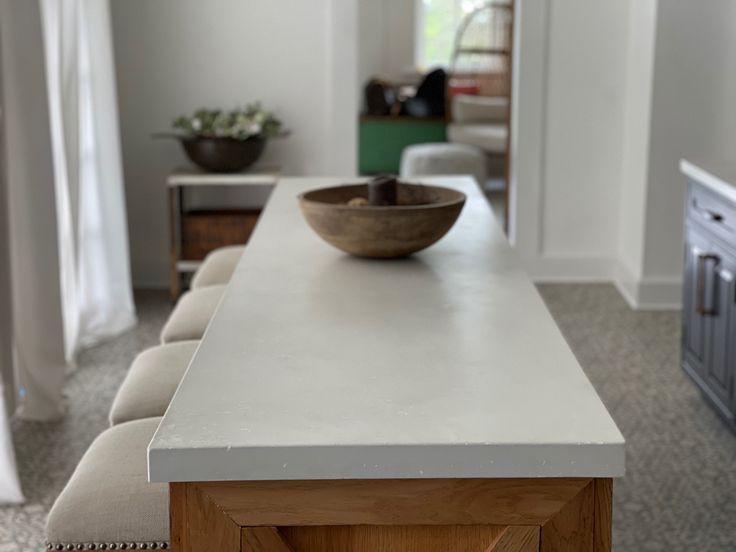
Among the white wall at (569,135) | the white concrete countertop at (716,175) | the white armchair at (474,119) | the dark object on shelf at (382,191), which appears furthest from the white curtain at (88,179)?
the white armchair at (474,119)

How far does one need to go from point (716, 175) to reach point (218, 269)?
180 centimetres

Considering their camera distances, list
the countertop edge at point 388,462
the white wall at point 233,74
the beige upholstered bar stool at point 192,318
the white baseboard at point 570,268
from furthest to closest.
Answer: the white baseboard at point 570,268 < the white wall at point 233,74 < the beige upholstered bar stool at point 192,318 < the countertop edge at point 388,462

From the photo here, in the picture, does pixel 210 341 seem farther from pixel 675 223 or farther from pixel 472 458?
pixel 675 223

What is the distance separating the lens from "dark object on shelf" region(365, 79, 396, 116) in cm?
985

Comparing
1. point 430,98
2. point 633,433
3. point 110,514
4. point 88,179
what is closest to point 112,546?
point 110,514

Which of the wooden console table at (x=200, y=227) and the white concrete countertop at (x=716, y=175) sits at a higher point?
the white concrete countertop at (x=716, y=175)

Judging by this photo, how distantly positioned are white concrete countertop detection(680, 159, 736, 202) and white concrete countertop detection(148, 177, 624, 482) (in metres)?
1.30

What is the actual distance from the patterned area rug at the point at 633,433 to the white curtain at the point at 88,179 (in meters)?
0.18

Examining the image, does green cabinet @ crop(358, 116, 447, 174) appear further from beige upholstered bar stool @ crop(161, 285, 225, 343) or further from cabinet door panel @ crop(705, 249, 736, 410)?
beige upholstered bar stool @ crop(161, 285, 225, 343)

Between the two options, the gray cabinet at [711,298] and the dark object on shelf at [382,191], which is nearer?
the dark object on shelf at [382,191]

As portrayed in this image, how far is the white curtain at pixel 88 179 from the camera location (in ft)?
15.0

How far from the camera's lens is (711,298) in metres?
3.90

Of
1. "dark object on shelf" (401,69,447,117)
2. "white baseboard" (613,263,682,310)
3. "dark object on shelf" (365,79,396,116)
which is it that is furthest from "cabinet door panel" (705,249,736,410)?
"dark object on shelf" (365,79,396,116)

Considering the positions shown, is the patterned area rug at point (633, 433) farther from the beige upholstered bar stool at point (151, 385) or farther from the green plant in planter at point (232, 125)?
the green plant in planter at point (232, 125)
